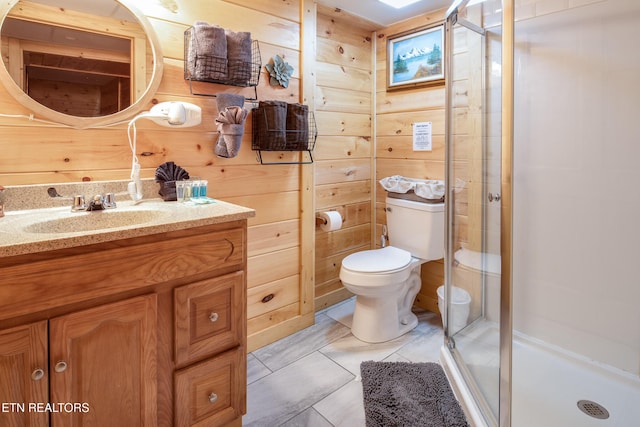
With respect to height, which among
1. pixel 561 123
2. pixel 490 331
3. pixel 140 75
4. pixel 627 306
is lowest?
pixel 490 331

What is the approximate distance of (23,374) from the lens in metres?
0.91

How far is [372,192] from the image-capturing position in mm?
2838

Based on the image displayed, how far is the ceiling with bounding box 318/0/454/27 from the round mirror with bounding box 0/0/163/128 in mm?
1247

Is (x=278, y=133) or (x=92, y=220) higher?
(x=278, y=133)

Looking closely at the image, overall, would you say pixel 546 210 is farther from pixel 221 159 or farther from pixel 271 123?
pixel 221 159

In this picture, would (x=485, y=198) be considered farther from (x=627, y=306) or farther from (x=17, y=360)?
(x=17, y=360)

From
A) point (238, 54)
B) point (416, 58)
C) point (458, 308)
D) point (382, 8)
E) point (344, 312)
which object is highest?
point (382, 8)

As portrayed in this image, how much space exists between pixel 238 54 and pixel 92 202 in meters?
0.92

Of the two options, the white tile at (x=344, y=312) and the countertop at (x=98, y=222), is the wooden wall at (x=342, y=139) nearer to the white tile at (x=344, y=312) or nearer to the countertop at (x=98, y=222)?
the white tile at (x=344, y=312)

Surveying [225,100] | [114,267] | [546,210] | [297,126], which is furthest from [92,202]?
[546,210]

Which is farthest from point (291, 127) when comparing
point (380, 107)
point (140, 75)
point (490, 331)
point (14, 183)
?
point (490, 331)

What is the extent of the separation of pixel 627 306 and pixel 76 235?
6.52 ft

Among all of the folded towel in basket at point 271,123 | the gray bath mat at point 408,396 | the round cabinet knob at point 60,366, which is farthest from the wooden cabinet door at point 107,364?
the folded towel in basket at point 271,123

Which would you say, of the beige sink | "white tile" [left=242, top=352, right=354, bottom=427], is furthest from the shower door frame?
the beige sink
